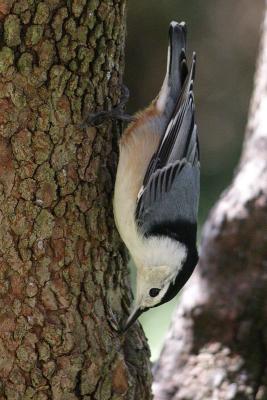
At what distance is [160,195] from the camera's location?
3252 mm

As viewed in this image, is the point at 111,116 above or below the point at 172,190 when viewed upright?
above

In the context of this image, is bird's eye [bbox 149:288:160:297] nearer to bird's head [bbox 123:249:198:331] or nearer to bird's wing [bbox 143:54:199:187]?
bird's head [bbox 123:249:198:331]

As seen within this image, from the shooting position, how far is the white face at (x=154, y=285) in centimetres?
319

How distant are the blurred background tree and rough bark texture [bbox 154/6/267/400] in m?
2.38

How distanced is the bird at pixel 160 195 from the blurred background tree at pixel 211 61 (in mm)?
2604

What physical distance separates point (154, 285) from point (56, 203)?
628 millimetres

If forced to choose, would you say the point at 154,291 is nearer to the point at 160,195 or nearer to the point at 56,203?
the point at 160,195

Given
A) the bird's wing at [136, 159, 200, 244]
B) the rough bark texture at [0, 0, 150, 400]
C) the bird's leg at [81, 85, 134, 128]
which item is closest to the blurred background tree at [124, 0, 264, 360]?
the bird's wing at [136, 159, 200, 244]

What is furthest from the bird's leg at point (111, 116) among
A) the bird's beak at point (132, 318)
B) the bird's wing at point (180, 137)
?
the bird's beak at point (132, 318)

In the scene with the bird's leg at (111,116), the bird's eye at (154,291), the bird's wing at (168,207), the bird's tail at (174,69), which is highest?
the bird's tail at (174,69)

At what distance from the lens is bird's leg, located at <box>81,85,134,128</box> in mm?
2885

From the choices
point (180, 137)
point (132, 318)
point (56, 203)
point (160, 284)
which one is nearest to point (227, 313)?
point (160, 284)

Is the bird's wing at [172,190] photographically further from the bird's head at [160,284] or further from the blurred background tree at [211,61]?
the blurred background tree at [211,61]

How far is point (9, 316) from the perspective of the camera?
2.78 meters
